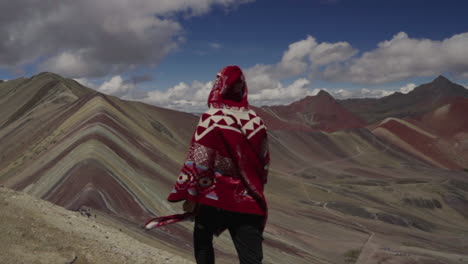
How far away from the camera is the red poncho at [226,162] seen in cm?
306

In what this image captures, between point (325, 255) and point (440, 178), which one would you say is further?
point (440, 178)

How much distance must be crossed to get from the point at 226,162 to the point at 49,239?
12.4 feet

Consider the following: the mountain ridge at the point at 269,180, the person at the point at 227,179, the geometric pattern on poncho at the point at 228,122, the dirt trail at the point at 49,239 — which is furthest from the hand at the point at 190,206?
the mountain ridge at the point at 269,180

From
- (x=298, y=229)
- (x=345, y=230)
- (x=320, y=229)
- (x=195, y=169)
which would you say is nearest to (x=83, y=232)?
(x=195, y=169)

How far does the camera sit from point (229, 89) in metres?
3.22

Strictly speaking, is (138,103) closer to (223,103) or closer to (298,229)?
(298,229)

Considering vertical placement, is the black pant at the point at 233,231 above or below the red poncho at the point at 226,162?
below

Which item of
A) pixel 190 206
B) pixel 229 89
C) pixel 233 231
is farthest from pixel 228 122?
pixel 233 231

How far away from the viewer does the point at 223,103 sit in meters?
3.20

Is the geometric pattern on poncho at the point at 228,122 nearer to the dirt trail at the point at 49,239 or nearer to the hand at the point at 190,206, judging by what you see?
the hand at the point at 190,206

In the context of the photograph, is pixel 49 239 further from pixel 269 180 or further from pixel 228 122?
pixel 269 180

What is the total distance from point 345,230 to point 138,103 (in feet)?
105

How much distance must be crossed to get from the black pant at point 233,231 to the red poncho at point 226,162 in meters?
0.09

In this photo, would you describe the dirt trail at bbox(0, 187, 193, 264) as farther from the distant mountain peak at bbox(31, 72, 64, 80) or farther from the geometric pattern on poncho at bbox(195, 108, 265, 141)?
the distant mountain peak at bbox(31, 72, 64, 80)
